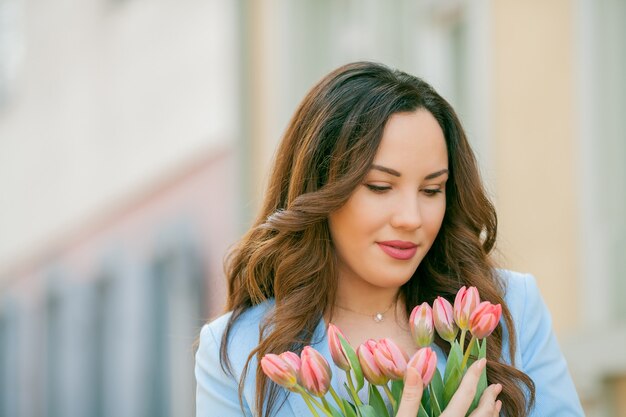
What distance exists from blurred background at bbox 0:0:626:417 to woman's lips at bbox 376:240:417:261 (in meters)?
0.57

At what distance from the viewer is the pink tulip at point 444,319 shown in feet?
7.89

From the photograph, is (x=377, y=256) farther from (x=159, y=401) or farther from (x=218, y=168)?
(x=159, y=401)

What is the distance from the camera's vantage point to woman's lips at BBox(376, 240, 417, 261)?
265cm

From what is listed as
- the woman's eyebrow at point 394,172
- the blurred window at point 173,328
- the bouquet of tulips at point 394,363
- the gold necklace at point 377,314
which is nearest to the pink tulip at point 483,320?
the bouquet of tulips at point 394,363

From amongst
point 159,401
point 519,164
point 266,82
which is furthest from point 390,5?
point 159,401

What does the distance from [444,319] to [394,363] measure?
0.15 m

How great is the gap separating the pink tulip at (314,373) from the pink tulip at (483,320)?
0.79 ft

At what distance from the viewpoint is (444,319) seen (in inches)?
94.6

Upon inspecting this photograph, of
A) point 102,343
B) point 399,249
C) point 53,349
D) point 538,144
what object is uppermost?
point 399,249

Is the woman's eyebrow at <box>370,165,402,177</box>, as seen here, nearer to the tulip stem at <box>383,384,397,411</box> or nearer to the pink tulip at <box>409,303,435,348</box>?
the pink tulip at <box>409,303,435,348</box>

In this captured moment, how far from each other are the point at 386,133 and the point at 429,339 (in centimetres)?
43

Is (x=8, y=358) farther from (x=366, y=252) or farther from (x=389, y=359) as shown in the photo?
(x=389, y=359)

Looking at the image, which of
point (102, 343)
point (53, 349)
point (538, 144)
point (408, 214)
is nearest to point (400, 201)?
point (408, 214)

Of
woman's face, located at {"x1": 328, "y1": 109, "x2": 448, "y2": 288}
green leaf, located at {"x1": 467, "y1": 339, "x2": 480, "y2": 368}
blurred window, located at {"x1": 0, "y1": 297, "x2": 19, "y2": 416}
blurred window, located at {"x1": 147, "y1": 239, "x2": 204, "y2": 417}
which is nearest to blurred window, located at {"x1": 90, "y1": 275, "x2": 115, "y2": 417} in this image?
blurred window, located at {"x1": 147, "y1": 239, "x2": 204, "y2": 417}
